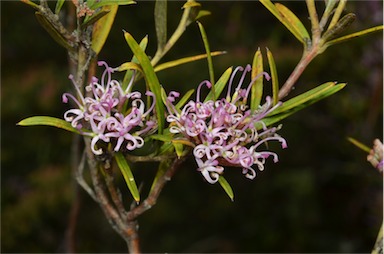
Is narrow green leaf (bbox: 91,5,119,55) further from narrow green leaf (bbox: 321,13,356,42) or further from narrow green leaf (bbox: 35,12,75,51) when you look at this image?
narrow green leaf (bbox: 321,13,356,42)

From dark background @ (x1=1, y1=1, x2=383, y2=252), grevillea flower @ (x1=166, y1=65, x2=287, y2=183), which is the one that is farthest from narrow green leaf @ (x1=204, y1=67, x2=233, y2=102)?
dark background @ (x1=1, y1=1, x2=383, y2=252)

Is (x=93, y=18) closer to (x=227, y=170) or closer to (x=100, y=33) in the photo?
(x=100, y=33)

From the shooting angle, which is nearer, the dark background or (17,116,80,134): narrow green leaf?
(17,116,80,134): narrow green leaf

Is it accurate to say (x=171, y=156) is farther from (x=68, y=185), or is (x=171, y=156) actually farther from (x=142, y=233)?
(x=142, y=233)

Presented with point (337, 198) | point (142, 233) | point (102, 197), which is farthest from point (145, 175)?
point (102, 197)

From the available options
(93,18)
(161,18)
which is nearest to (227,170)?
(161,18)

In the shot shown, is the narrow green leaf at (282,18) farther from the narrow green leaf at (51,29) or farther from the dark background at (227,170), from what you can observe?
the dark background at (227,170)
